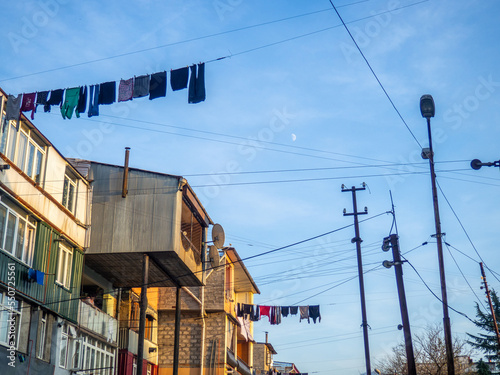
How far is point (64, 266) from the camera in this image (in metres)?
24.4

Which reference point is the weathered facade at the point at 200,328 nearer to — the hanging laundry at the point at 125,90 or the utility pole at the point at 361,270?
the utility pole at the point at 361,270

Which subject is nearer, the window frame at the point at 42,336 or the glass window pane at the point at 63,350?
the window frame at the point at 42,336

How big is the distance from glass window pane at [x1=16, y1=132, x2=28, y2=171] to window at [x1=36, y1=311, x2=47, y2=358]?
5.19 metres

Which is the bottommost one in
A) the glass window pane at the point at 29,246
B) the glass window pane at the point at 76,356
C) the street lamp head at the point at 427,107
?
the glass window pane at the point at 76,356

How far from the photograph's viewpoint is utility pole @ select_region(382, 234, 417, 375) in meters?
22.5

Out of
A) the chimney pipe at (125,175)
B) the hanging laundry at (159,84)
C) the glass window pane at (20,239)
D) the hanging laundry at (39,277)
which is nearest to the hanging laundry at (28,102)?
the glass window pane at (20,239)

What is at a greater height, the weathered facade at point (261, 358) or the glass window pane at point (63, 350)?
Result: the weathered facade at point (261, 358)

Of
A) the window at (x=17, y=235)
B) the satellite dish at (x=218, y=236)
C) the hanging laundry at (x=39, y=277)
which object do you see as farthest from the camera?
the satellite dish at (x=218, y=236)

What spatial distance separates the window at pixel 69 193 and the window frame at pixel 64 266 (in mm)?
1695

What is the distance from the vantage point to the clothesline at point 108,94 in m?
19.4

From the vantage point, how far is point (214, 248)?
3050 cm

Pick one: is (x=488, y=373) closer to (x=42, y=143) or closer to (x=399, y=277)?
(x=399, y=277)

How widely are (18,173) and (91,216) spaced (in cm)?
631

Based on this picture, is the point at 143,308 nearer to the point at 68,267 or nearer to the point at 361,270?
the point at 68,267
